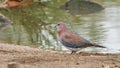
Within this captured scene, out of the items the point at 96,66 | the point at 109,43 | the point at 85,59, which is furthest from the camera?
the point at 109,43

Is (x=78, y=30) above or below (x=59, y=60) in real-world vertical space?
below

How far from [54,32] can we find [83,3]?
4153mm

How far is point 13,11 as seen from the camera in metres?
15.0

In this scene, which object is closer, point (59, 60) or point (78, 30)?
point (59, 60)

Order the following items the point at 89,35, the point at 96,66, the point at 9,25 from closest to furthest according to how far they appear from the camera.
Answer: the point at 96,66 → the point at 89,35 → the point at 9,25

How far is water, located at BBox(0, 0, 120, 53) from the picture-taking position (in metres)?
9.79

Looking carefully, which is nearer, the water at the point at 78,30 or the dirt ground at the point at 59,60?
the dirt ground at the point at 59,60

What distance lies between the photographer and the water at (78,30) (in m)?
9.79

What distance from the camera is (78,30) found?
11.0m

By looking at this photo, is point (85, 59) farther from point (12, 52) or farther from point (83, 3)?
point (83, 3)

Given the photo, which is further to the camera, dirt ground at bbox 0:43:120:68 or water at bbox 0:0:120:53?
water at bbox 0:0:120:53

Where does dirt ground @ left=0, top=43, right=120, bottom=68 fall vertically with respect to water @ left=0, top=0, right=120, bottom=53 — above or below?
above

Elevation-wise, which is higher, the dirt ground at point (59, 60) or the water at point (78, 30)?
the dirt ground at point (59, 60)

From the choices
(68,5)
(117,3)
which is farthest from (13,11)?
(117,3)
